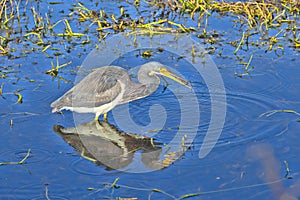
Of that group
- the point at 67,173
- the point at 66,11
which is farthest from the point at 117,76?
the point at 66,11

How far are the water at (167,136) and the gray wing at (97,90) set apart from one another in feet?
0.74

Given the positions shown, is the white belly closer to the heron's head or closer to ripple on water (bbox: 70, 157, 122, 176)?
the heron's head

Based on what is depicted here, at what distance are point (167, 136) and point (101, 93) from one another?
1.03m

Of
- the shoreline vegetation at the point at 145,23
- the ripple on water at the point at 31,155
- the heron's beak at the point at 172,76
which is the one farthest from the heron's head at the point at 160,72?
the ripple on water at the point at 31,155

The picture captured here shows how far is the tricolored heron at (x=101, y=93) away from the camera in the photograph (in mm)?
6777

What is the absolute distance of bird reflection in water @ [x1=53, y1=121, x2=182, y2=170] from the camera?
5.84 metres

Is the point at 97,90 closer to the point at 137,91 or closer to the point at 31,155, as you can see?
the point at 137,91

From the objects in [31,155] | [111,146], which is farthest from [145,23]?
[31,155]

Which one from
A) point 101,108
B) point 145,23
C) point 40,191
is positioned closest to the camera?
point 40,191

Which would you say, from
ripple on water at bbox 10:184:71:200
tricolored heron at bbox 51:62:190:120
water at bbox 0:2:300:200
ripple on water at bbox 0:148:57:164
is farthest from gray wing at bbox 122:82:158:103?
ripple on water at bbox 10:184:71:200

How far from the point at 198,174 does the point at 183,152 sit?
1.60 feet

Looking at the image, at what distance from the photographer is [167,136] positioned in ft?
20.8

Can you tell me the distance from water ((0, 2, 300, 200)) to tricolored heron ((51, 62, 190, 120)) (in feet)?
0.48

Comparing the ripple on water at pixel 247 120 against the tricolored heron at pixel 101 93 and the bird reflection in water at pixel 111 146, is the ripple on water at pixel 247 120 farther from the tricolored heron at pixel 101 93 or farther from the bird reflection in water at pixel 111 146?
the tricolored heron at pixel 101 93
